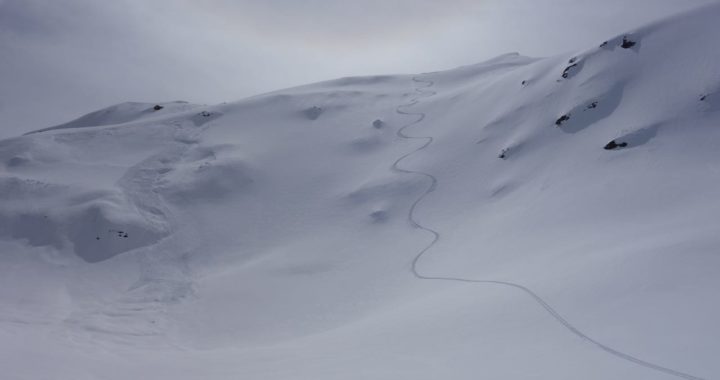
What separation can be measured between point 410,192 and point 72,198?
1548 centimetres

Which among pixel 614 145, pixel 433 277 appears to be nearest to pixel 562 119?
pixel 614 145

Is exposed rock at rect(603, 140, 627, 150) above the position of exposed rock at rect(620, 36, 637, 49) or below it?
below

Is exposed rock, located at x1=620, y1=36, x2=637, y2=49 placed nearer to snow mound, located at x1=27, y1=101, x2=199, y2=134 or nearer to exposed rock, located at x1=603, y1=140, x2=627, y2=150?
exposed rock, located at x1=603, y1=140, x2=627, y2=150

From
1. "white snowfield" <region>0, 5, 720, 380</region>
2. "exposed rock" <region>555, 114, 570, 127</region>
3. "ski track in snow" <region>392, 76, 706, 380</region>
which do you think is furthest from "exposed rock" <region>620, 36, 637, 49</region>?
"ski track in snow" <region>392, 76, 706, 380</region>

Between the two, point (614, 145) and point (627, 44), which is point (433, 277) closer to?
point (614, 145)

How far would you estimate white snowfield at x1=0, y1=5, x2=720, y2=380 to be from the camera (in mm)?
8234

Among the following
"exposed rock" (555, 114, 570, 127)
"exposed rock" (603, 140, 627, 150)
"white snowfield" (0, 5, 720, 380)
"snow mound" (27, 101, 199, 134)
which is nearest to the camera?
"white snowfield" (0, 5, 720, 380)

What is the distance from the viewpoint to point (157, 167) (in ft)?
91.1

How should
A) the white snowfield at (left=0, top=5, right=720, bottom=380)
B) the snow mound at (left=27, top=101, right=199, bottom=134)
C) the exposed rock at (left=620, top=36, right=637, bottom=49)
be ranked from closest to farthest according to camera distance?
the white snowfield at (left=0, top=5, right=720, bottom=380) → the exposed rock at (left=620, top=36, right=637, bottom=49) → the snow mound at (left=27, top=101, right=199, bottom=134)

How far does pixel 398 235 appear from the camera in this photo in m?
19.4

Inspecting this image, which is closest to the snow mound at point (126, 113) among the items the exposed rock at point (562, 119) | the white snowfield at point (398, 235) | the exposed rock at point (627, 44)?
the white snowfield at point (398, 235)

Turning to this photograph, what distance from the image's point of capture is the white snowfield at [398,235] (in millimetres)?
8234

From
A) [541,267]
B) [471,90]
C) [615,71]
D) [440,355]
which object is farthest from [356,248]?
[471,90]

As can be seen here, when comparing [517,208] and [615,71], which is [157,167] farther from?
[615,71]
